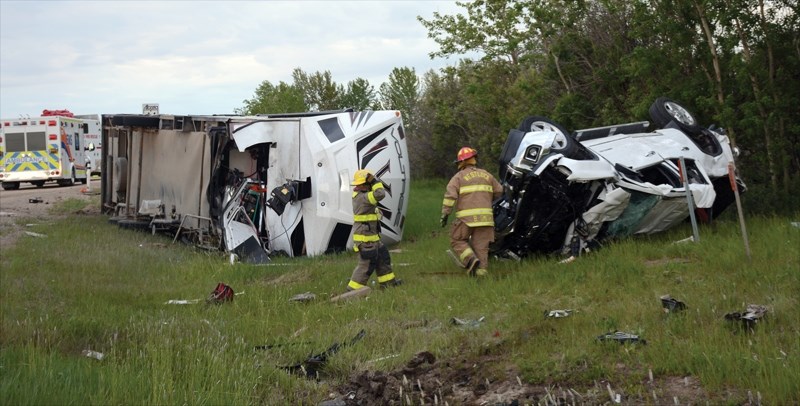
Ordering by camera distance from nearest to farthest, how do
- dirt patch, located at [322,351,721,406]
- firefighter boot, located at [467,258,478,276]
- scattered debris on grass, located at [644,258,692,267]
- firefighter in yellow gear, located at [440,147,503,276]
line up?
dirt patch, located at [322,351,721,406], scattered debris on grass, located at [644,258,692,267], firefighter boot, located at [467,258,478,276], firefighter in yellow gear, located at [440,147,503,276]

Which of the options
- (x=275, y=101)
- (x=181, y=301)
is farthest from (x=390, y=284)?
(x=275, y=101)

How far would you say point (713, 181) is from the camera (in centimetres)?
1130

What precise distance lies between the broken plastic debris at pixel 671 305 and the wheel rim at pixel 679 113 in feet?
16.2

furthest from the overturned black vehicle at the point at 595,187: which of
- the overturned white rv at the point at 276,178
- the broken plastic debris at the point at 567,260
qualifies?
the overturned white rv at the point at 276,178

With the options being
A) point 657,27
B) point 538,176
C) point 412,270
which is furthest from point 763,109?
point 412,270

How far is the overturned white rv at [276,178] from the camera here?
44.8 ft

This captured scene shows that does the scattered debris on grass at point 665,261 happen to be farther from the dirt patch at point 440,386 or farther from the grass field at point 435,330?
the dirt patch at point 440,386

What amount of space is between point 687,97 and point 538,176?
4154mm

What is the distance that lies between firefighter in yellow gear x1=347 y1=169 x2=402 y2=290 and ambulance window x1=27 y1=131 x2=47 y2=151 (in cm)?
2434

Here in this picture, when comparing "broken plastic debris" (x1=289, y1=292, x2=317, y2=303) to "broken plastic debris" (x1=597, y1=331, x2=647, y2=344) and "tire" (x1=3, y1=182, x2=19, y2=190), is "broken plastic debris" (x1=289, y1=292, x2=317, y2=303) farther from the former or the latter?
"tire" (x1=3, y1=182, x2=19, y2=190)

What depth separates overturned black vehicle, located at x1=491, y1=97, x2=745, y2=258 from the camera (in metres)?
10.3

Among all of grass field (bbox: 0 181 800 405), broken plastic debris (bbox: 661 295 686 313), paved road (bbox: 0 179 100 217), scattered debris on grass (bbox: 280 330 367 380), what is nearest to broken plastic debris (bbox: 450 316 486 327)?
grass field (bbox: 0 181 800 405)

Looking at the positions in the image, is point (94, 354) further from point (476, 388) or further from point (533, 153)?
point (533, 153)

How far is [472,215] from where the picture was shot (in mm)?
10359
